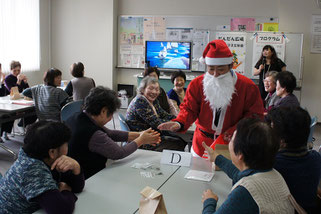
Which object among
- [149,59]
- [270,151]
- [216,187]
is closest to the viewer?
[270,151]

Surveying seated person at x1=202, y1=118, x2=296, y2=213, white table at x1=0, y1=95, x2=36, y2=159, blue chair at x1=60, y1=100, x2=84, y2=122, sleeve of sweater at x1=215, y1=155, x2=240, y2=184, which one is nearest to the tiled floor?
white table at x1=0, y1=95, x2=36, y2=159

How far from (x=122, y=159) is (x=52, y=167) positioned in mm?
772

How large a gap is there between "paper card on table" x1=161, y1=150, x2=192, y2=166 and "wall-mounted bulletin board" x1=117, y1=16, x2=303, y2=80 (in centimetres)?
499

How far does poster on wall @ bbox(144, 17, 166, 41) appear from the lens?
7.36 metres

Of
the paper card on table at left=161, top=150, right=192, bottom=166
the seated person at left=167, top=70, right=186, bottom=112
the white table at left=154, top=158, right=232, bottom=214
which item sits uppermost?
the seated person at left=167, top=70, right=186, bottom=112

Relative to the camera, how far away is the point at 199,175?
196 centimetres

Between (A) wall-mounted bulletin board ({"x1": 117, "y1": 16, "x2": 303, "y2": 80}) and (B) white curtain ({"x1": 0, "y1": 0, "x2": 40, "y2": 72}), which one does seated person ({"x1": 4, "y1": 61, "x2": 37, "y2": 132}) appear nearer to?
(B) white curtain ({"x1": 0, "y1": 0, "x2": 40, "y2": 72})

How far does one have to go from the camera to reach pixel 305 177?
4.99ft

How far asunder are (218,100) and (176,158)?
527 millimetres

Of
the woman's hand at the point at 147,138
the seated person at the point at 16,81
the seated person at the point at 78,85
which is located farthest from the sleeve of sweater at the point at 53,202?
the seated person at the point at 16,81

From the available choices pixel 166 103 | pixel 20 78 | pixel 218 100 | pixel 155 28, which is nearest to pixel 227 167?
pixel 218 100

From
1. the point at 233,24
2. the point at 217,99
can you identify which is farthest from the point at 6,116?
the point at 233,24

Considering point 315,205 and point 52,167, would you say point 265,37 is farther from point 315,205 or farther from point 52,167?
→ point 52,167

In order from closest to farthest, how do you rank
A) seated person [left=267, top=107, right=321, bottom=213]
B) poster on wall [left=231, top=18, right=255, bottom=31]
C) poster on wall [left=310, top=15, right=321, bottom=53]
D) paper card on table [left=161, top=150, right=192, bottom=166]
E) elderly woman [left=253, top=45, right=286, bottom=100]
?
1. seated person [left=267, top=107, right=321, bottom=213]
2. paper card on table [left=161, top=150, right=192, bottom=166]
3. elderly woman [left=253, top=45, right=286, bottom=100]
4. poster on wall [left=310, top=15, right=321, bottom=53]
5. poster on wall [left=231, top=18, right=255, bottom=31]
